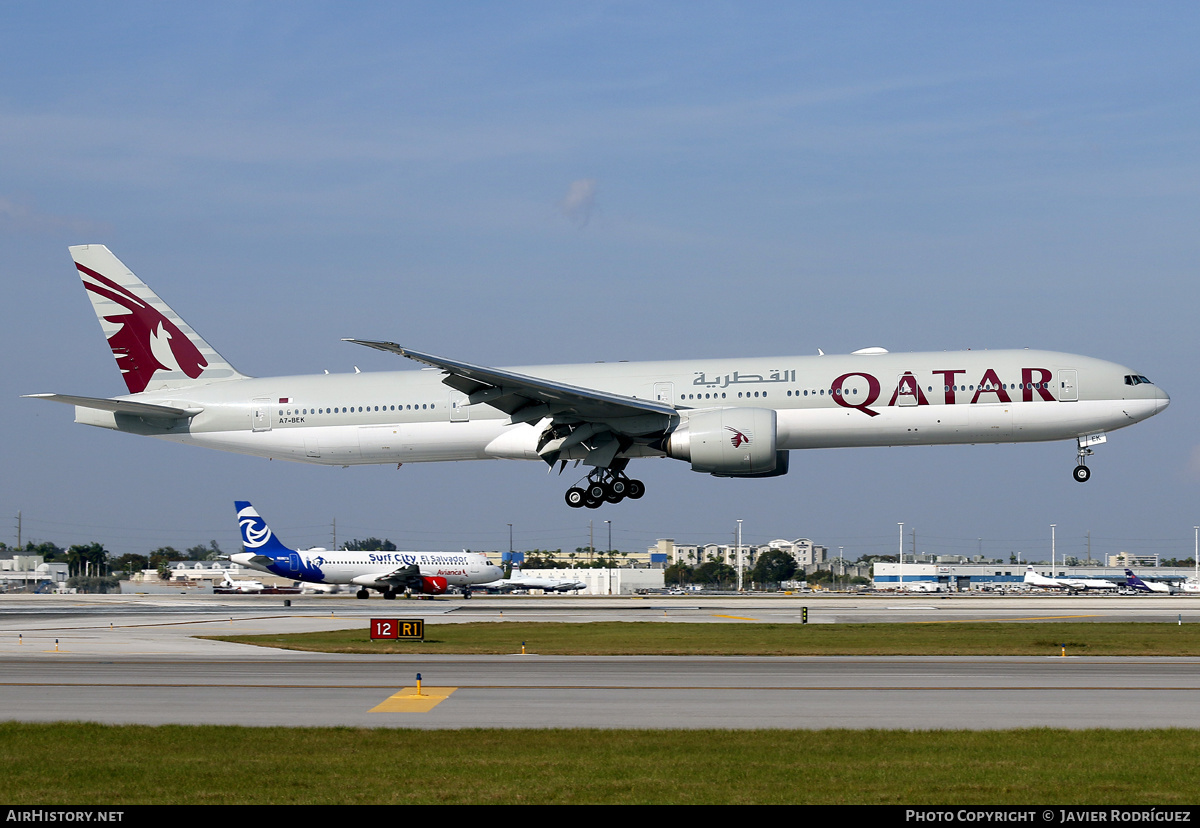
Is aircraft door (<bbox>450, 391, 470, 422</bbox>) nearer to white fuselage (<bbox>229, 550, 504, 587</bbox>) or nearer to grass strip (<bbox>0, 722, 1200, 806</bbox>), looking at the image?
grass strip (<bbox>0, 722, 1200, 806</bbox>)

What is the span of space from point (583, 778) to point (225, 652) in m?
21.2

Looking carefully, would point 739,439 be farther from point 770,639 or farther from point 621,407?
point 770,639

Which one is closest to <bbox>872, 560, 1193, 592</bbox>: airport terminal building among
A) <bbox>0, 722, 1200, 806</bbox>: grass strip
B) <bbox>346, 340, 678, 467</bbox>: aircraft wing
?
<bbox>346, 340, 678, 467</bbox>: aircraft wing

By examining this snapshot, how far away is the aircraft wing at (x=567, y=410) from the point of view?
3942cm

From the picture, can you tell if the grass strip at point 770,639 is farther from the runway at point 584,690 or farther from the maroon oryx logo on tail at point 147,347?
the maroon oryx logo on tail at point 147,347

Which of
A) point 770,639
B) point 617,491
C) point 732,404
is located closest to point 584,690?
point 770,639

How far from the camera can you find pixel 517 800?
1311cm

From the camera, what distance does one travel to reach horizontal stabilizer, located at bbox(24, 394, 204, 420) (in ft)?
141

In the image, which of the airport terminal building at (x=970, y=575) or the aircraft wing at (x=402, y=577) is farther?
the airport terminal building at (x=970, y=575)

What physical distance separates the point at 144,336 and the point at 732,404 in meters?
24.9

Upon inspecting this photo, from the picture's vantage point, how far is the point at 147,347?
48750 mm

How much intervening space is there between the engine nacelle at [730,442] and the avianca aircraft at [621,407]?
0.16ft

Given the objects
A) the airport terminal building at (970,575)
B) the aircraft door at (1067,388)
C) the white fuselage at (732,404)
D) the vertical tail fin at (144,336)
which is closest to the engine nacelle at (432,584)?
the vertical tail fin at (144,336)
